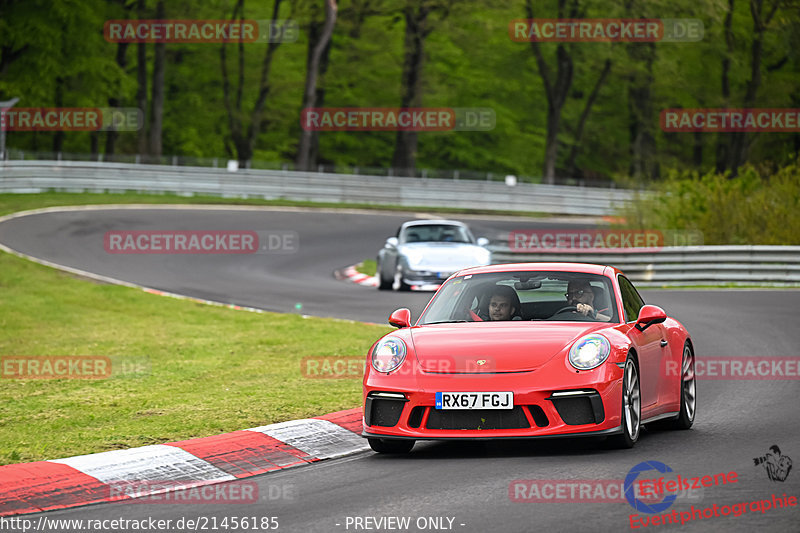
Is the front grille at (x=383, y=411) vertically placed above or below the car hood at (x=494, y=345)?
below

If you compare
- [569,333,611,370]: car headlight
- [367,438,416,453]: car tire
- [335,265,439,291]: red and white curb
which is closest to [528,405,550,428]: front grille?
[569,333,611,370]: car headlight

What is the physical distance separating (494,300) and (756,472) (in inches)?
101

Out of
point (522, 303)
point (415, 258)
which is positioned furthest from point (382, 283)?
point (522, 303)

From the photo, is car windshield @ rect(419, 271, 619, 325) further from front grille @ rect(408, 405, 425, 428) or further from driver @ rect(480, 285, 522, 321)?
front grille @ rect(408, 405, 425, 428)

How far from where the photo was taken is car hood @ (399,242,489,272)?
23156mm

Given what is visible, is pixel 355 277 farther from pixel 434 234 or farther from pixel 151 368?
pixel 151 368

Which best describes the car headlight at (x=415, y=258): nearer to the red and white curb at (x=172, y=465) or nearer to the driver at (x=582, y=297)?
the driver at (x=582, y=297)

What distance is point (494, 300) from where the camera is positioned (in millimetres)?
9000

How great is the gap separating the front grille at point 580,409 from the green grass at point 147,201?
95.4ft

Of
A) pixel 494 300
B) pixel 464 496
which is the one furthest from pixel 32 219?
pixel 464 496

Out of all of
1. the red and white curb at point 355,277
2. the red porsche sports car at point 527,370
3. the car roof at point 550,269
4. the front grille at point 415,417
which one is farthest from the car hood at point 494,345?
the red and white curb at point 355,277

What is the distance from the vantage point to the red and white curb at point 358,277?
2658 centimetres

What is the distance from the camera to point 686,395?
30.4ft

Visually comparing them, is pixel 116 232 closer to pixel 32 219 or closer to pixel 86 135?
pixel 32 219
